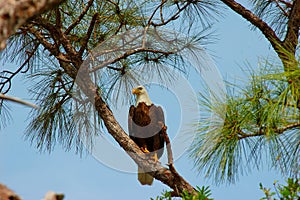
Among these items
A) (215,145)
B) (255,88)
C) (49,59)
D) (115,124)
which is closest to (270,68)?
(255,88)

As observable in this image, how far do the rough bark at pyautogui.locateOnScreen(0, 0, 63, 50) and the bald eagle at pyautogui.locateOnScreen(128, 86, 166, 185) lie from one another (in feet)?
4.55

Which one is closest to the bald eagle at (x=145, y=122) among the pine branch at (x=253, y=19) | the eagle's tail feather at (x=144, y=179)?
the eagle's tail feather at (x=144, y=179)

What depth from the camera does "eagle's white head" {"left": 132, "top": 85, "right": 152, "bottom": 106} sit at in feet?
8.25

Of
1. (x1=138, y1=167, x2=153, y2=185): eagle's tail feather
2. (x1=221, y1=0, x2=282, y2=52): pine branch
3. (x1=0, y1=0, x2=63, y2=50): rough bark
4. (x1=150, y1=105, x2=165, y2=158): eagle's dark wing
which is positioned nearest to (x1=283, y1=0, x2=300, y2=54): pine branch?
(x1=221, y1=0, x2=282, y2=52): pine branch

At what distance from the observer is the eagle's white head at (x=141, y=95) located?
2.52 metres

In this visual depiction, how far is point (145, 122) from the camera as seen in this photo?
2.51 m

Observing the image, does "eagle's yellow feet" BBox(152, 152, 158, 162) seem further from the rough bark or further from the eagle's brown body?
the rough bark

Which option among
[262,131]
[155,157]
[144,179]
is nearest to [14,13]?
[262,131]

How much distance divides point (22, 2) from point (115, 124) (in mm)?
1067

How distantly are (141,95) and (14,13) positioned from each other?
1527 mm

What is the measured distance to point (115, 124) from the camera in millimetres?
2084

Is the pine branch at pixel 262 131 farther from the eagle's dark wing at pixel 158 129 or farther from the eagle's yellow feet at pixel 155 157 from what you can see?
the eagle's dark wing at pixel 158 129

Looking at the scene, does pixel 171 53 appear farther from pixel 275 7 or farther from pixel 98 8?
pixel 275 7

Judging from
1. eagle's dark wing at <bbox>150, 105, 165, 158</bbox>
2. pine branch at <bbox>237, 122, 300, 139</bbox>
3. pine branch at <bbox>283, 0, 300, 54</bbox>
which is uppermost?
pine branch at <bbox>283, 0, 300, 54</bbox>
